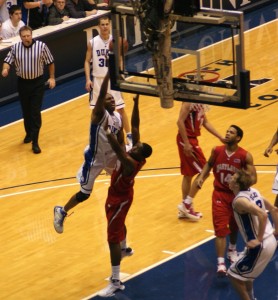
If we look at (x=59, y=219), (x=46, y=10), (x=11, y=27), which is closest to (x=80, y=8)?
(x=46, y=10)

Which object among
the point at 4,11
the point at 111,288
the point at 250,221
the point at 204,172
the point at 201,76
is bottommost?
the point at 111,288

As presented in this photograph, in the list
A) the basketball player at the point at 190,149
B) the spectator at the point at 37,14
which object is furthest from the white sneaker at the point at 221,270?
the spectator at the point at 37,14

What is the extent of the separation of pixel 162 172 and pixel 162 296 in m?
4.08

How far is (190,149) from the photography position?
14.6 meters

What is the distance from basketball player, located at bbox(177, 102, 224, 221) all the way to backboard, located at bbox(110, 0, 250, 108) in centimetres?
222

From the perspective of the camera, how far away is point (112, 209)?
13.0 m

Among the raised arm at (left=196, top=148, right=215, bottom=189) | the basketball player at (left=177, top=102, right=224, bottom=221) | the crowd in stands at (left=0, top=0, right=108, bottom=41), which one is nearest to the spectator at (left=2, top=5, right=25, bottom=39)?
the crowd in stands at (left=0, top=0, right=108, bottom=41)

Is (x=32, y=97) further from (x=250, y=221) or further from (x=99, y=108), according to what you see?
(x=250, y=221)

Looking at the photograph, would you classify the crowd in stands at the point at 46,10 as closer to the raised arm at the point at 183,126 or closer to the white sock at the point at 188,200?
the raised arm at the point at 183,126

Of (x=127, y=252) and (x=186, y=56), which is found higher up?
(x=186, y=56)

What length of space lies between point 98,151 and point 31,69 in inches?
194

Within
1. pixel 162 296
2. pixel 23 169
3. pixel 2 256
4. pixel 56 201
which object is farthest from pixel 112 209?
pixel 23 169

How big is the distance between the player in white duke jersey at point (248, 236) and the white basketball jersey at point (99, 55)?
245 inches

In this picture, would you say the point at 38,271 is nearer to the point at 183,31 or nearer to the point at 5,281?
the point at 5,281
